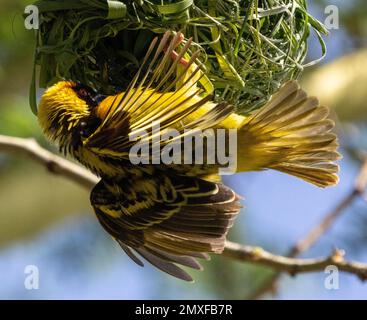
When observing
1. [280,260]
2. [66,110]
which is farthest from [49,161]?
[280,260]

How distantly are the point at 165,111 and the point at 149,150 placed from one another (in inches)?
4.0

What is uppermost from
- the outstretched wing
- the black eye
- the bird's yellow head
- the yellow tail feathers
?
the bird's yellow head

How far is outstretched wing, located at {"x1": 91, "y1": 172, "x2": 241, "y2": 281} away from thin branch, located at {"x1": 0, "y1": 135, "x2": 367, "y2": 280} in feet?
1.27

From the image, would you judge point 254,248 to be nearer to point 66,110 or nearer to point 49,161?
point 49,161

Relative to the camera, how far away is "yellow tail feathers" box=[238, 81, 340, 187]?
2184 millimetres

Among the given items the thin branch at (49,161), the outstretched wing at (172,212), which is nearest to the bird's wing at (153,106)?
the outstretched wing at (172,212)

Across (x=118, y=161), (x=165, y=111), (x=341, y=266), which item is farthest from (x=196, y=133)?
(x=341, y=266)

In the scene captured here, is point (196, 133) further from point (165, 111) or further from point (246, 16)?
point (246, 16)

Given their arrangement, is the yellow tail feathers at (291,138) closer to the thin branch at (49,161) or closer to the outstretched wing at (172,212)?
the outstretched wing at (172,212)

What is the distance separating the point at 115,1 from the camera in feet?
6.75

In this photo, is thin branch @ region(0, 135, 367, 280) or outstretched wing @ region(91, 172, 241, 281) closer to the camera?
outstretched wing @ region(91, 172, 241, 281)

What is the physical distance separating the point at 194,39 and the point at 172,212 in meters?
0.47

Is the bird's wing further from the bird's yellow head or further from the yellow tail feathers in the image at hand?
the yellow tail feathers

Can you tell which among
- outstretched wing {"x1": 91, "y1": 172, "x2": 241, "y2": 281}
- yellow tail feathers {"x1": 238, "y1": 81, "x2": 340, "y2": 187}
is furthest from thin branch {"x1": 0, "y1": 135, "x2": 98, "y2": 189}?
yellow tail feathers {"x1": 238, "y1": 81, "x2": 340, "y2": 187}
